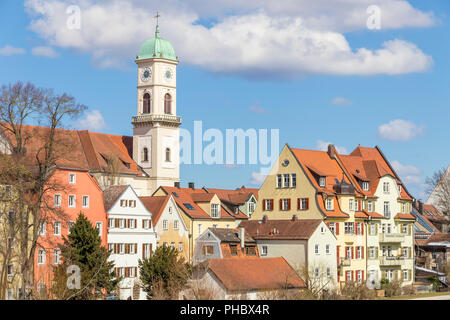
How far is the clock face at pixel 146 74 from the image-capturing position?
12284 cm

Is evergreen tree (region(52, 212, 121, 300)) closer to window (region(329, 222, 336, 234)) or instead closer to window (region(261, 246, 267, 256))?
window (region(261, 246, 267, 256))

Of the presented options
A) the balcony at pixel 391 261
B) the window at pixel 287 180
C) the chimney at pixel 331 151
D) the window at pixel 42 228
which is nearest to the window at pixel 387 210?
the balcony at pixel 391 261

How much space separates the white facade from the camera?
77188mm

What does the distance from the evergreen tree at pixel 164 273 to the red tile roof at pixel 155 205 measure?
1319 centimetres

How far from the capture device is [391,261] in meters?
87.2

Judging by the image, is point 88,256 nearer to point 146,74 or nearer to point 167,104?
point 167,104

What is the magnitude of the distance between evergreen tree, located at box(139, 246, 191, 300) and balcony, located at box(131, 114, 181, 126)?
50782mm

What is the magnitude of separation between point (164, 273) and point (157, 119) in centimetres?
5386

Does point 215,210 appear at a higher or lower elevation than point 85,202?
higher

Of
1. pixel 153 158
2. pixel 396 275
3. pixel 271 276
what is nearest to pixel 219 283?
pixel 271 276

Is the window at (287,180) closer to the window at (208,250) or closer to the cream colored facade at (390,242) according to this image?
the cream colored facade at (390,242)

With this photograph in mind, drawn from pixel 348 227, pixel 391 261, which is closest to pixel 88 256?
pixel 348 227

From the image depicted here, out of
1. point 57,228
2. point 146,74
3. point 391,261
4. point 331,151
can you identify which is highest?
point 146,74

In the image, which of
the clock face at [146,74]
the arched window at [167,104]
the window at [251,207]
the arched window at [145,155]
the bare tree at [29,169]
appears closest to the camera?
the bare tree at [29,169]
